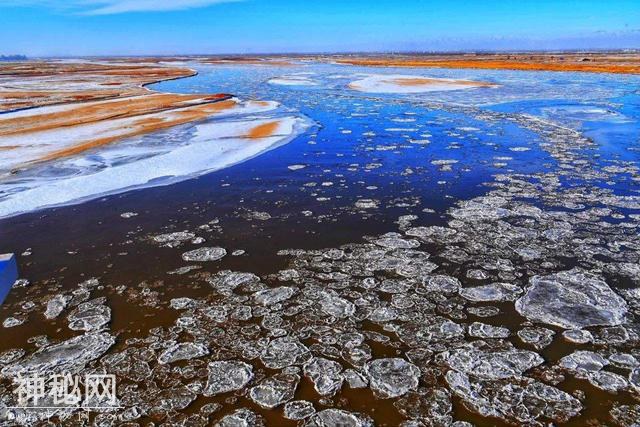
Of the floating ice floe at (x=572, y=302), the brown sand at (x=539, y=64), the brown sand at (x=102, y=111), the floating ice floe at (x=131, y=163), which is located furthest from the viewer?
the brown sand at (x=539, y=64)

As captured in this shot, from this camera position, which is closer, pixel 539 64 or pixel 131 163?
pixel 131 163

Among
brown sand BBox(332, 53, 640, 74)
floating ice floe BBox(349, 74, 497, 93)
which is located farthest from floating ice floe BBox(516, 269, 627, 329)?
brown sand BBox(332, 53, 640, 74)

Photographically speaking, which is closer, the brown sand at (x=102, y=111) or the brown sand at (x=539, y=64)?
the brown sand at (x=102, y=111)

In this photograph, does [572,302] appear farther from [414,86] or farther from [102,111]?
[414,86]

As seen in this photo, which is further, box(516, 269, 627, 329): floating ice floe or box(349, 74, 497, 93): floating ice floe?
box(349, 74, 497, 93): floating ice floe

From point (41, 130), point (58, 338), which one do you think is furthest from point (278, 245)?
point (41, 130)

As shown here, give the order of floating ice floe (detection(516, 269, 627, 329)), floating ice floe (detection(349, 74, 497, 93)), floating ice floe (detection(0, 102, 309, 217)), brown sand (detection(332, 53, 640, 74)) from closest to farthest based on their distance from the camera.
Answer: floating ice floe (detection(516, 269, 627, 329)), floating ice floe (detection(0, 102, 309, 217)), floating ice floe (detection(349, 74, 497, 93)), brown sand (detection(332, 53, 640, 74))

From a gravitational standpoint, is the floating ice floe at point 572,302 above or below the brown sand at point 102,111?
below

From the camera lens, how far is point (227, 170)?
1070cm

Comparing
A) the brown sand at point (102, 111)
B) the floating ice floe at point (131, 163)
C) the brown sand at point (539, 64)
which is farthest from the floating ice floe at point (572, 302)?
the brown sand at point (539, 64)

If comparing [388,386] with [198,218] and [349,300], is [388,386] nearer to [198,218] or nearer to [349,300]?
[349,300]

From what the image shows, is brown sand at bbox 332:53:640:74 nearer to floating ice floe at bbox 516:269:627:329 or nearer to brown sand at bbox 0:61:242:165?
brown sand at bbox 0:61:242:165

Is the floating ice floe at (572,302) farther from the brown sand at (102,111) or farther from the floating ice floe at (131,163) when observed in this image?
the brown sand at (102,111)

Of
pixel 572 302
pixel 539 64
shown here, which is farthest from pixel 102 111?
pixel 539 64
